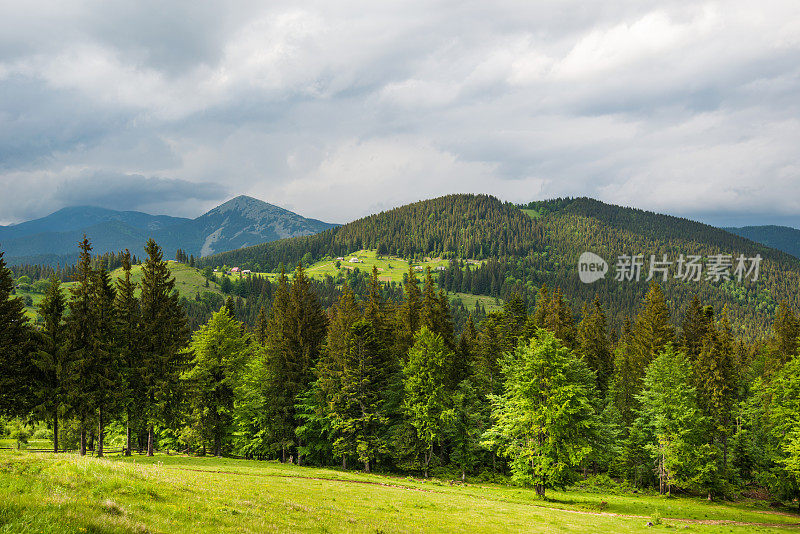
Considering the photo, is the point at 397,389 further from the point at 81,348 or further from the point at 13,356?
the point at 13,356

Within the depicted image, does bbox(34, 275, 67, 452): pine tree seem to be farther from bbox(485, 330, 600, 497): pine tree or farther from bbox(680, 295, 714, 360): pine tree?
bbox(680, 295, 714, 360): pine tree

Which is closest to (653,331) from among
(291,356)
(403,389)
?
(403,389)

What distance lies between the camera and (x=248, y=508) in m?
18.2

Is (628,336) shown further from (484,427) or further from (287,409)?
(287,409)

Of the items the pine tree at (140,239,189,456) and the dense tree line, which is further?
the pine tree at (140,239,189,456)

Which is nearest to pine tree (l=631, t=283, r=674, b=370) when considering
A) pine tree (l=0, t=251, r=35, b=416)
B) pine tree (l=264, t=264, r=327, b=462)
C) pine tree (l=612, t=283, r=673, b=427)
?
pine tree (l=612, t=283, r=673, b=427)

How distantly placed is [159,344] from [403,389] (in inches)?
1181

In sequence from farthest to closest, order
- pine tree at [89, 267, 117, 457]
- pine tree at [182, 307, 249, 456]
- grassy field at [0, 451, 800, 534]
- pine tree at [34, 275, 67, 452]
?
pine tree at [182, 307, 249, 456] < pine tree at [89, 267, 117, 457] < pine tree at [34, 275, 67, 452] < grassy field at [0, 451, 800, 534]

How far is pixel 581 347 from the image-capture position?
71688mm

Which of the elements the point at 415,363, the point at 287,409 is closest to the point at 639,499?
the point at 415,363

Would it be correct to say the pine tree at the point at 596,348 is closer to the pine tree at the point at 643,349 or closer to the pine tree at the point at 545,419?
the pine tree at the point at 643,349

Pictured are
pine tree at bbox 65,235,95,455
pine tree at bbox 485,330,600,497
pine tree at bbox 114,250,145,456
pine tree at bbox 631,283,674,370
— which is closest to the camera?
pine tree at bbox 65,235,95,455

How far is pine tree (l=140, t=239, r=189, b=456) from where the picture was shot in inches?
1811

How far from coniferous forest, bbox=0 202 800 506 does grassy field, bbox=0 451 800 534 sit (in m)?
8.48
